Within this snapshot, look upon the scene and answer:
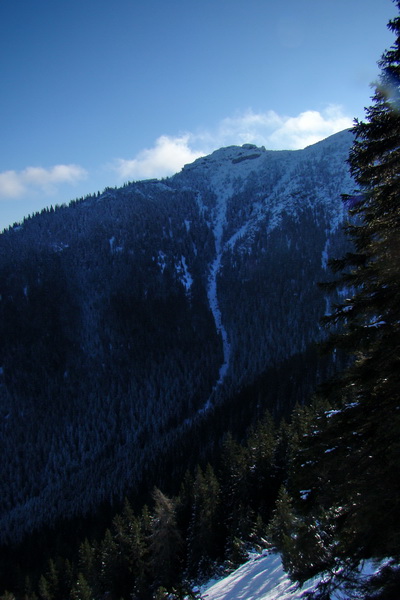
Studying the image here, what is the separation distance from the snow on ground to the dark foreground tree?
959 cm

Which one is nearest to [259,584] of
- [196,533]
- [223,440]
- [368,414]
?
[368,414]

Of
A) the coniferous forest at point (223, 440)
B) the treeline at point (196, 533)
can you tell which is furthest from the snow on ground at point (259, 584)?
the treeline at point (196, 533)

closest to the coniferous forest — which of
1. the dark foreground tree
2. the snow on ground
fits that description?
the dark foreground tree

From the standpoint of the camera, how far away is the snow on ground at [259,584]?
17547 millimetres

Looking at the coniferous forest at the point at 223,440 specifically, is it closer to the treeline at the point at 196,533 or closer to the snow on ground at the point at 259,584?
the treeline at the point at 196,533

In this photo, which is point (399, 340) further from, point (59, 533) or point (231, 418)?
point (231, 418)

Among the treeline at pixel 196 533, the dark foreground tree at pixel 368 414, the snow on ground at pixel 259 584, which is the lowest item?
the treeline at pixel 196 533

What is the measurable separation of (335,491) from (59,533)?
351ft

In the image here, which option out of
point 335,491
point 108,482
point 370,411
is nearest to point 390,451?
point 370,411

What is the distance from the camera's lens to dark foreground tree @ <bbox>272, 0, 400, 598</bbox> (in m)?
7.39

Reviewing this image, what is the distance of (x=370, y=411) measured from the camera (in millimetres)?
8094

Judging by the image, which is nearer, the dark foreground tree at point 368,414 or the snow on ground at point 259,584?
the dark foreground tree at point 368,414

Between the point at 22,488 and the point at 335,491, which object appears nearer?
the point at 335,491

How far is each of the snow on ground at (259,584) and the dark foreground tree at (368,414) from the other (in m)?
9.59
